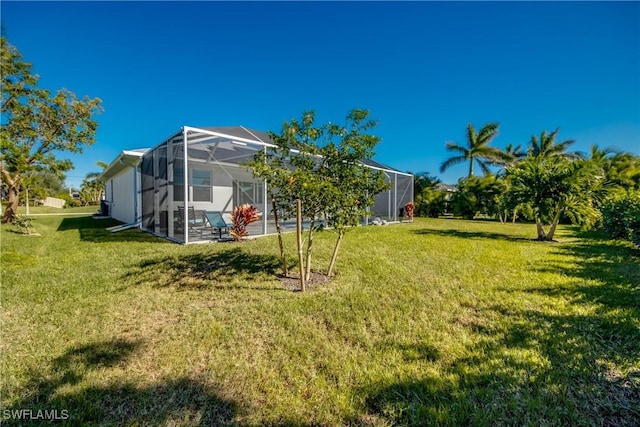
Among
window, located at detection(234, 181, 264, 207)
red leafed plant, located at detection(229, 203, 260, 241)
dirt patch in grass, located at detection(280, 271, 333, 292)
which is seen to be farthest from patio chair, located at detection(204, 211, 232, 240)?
window, located at detection(234, 181, 264, 207)

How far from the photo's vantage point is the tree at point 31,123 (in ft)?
40.0

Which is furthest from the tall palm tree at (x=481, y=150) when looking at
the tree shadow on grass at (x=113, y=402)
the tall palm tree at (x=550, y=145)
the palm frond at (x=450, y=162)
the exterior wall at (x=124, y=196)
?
the tree shadow on grass at (x=113, y=402)

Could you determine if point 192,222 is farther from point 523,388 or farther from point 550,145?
point 550,145

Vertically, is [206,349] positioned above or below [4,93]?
below

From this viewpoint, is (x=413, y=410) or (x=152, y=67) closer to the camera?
(x=413, y=410)

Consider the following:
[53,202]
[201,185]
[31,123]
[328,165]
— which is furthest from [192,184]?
[53,202]

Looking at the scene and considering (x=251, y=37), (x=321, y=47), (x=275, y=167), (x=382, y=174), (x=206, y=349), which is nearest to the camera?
(x=206, y=349)

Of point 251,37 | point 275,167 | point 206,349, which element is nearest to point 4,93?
point 251,37

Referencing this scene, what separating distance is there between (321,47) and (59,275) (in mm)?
12557

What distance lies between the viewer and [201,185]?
41.4 feet

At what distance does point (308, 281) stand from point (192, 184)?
9782 millimetres

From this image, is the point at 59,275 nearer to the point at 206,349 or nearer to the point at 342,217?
the point at 206,349

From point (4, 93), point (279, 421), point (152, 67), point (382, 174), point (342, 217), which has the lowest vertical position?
point (279, 421)

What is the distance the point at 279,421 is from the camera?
1783 millimetres
